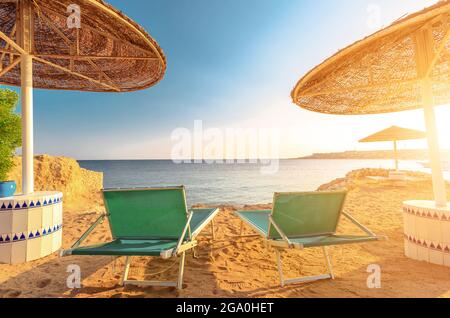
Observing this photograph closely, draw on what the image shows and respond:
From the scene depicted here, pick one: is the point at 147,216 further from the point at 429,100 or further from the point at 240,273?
the point at 429,100

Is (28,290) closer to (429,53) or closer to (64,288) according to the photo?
(64,288)

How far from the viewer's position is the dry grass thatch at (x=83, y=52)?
3795 mm

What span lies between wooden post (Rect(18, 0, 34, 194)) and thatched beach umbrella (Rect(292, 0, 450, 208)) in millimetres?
4637

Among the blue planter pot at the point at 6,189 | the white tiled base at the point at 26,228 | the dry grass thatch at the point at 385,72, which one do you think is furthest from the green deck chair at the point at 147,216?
the dry grass thatch at the point at 385,72

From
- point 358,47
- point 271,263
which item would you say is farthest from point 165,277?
point 358,47

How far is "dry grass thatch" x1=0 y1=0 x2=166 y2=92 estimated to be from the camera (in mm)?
3795

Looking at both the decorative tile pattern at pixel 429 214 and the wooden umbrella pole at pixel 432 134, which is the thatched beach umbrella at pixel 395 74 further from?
the decorative tile pattern at pixel 429 214

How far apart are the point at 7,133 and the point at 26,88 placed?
1.14 metres

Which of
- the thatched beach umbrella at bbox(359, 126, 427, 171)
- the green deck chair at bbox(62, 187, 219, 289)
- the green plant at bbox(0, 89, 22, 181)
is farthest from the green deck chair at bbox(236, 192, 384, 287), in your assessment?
the thatched beach umbrella at bbox(359, 126, 427, 171)

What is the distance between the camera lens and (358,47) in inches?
121

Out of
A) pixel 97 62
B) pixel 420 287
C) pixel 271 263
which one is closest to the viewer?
pixel 420 287

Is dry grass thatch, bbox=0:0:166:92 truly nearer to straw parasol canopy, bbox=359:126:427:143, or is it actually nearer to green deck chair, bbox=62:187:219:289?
green deck chair, bbox=62:187:219:289

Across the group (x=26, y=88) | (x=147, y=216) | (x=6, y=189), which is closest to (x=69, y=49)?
(x=26, y=88)
